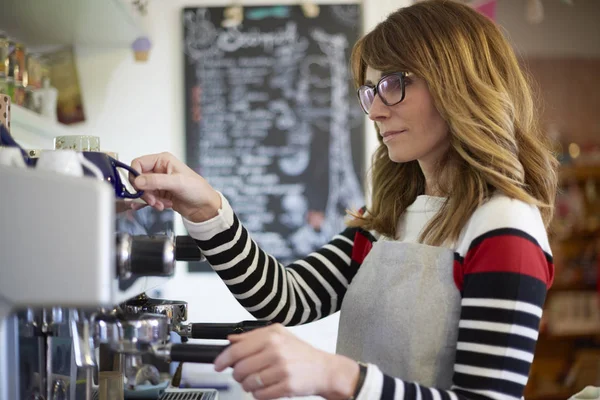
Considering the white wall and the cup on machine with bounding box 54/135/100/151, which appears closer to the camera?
the cup on machine with bounding box 54/135/100/151

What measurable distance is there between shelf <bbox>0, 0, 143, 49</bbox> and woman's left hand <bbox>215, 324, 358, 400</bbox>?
4.50ft

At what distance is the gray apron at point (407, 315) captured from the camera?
38.1 inches

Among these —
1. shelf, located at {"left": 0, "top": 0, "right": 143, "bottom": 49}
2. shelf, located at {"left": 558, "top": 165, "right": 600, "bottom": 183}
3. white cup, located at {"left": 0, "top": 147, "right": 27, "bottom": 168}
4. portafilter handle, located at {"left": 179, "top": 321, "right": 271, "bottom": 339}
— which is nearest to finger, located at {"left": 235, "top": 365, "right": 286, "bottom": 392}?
portafilter handle, located at {"left": 179, "top": 321, "right": 271, "bottom": 339}

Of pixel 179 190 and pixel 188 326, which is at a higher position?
pixel 179 190

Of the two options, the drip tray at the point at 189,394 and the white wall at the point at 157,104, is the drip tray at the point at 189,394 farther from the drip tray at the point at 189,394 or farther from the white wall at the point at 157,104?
the white wall at the point at 157,104

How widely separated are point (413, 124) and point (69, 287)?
0.65 meters

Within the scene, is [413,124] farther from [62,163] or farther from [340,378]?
[62,163]

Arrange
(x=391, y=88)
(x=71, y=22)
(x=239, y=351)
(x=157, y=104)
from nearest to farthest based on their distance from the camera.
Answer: (x=239, y=351)
(x=391, y=88)
(x=71, y=22)
(x=157, y=104)

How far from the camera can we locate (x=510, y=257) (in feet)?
2.85

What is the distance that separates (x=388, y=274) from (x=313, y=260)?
0.28 metres

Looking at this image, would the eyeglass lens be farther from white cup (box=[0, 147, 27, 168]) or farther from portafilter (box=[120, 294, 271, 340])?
white cup (box=[0, 147, 27, 168])

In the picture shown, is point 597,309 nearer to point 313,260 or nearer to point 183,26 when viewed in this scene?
point 183,26

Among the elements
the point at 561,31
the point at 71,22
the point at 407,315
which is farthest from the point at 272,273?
the point at 561,31

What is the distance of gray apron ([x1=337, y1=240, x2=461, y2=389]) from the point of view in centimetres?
97
